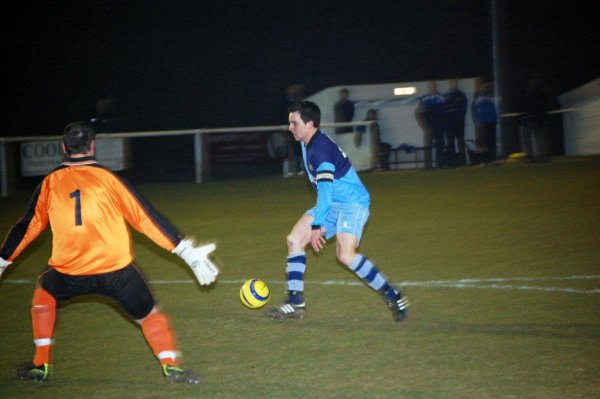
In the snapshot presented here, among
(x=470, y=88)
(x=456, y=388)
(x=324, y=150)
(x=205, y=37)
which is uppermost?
(x=205, y=37)

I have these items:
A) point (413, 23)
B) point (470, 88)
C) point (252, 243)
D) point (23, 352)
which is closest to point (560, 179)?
point (470, 88)

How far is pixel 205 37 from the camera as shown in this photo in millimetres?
32125

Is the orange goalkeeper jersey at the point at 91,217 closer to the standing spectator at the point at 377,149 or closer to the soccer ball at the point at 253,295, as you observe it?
the soccer ball at the point at 253,295

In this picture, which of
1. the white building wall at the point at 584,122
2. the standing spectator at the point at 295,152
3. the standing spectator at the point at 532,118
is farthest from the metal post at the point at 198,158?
the white building wall at the point at 584,122

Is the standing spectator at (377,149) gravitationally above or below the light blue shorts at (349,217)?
above

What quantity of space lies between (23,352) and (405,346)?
292cm

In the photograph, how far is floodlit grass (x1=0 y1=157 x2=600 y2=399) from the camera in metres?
5.57

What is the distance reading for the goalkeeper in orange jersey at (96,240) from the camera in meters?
5.39

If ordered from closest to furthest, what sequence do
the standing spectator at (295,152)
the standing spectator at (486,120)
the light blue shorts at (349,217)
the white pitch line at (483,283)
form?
the light blue shorts at (349,217)
the white pitch line at (483,283)
the standing spectator at (295,152)
the standing spectator at (486,120)

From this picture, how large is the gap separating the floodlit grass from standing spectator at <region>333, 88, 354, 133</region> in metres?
8.31

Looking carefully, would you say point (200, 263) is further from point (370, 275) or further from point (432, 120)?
point (432, 120)

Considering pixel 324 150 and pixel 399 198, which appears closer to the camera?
pixel 324 150

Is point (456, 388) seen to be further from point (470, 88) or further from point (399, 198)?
point (470, 88)

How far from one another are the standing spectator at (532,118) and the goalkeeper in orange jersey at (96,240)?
1637cm
